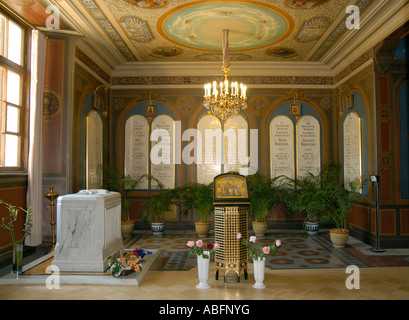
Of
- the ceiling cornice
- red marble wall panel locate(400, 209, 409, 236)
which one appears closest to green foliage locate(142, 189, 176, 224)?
red marble wall panel locate(400, 209, 409, 236)

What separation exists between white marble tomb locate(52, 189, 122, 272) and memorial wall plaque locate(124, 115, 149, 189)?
4013mm

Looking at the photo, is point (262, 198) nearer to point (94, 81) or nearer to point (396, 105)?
point (396, 105)

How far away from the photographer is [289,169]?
8.81 m

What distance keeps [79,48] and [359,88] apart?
Result: 240 inches

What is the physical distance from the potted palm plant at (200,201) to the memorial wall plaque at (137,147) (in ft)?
4.02

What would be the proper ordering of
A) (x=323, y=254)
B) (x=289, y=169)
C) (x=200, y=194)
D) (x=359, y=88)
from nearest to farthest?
(x=323, y=254), (x=359, y=88), (x=200, y=194), (x=289, y=169)

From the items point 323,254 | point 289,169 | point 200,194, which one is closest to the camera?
point 323,254

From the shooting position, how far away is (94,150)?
7.69 m

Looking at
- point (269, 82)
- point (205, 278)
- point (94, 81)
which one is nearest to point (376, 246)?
point (205, 278)

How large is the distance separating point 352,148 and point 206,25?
A: 4333mm

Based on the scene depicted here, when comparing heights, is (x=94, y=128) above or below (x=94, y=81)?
below

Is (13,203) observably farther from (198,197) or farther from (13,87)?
(198,197)

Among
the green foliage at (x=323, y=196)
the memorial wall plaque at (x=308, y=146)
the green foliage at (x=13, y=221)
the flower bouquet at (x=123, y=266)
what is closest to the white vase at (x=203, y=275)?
the flower bouquet at (x=123, y=266)

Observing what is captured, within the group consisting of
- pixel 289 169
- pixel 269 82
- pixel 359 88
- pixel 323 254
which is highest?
pixel 269 82
